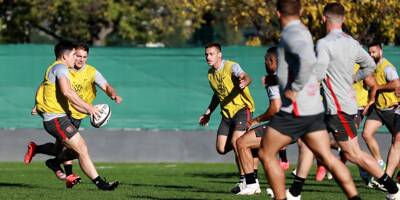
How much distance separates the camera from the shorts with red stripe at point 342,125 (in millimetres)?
12164

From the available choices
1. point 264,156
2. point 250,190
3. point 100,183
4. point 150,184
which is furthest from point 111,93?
point 264,156

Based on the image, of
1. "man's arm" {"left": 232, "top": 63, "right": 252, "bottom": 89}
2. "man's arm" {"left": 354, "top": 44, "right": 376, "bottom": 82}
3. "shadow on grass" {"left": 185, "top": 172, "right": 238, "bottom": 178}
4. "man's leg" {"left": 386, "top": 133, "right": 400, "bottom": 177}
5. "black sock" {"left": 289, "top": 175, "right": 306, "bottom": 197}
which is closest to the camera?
"man's arm" {"left": 354, "top": 44, "right": 376, "bottom": 82}

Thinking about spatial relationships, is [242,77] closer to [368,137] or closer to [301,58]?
[368,137]

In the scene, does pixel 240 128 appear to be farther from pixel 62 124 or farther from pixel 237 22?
pixel 237 22

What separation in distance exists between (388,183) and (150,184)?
547cm

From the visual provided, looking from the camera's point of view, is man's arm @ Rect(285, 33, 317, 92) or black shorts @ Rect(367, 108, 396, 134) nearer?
man's arm @ Rect(285, 33, 317, 92)

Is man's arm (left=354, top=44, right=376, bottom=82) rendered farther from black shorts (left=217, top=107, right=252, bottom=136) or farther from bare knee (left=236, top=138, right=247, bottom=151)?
black shorts (left=217, top=107, right=252, bottom=136)

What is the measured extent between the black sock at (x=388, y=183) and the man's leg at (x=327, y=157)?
156 centimetres

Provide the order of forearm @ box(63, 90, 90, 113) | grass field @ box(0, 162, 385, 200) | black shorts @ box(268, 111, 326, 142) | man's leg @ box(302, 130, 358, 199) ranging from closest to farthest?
black shorts @ box(268, 111, 326, 142), man's leg @ box(302, 130, 358, 199), grass field @ box(0, 162, 385, 200), forearm @ box(63, 90, 90, 113)

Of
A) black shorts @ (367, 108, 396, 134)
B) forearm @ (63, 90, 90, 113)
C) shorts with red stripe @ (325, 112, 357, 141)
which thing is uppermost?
shorts with red stripe @ (325, 112, 357, 141)

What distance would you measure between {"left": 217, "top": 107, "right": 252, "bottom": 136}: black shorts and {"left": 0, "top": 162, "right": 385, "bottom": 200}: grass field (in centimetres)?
81

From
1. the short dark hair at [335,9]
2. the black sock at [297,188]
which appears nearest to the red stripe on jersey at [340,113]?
the short dark hair at [335,9]

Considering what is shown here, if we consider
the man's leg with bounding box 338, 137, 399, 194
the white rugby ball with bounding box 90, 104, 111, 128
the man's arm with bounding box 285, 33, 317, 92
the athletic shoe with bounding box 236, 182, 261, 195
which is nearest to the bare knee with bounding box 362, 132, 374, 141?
the athletic shoe with bounding box 236, 182, 261, 195

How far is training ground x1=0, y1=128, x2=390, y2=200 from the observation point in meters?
14.4
